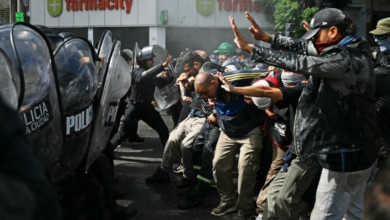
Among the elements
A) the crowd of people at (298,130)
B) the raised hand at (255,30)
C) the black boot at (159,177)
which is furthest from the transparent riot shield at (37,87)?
the black boot at (159,177)

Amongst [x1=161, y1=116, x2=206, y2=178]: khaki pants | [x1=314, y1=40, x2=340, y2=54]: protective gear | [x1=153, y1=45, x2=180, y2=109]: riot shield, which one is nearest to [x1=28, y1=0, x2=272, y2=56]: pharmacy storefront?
[x1=153, y1=45, x2=180, y2=109]: riot shield

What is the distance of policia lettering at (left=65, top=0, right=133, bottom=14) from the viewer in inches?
928

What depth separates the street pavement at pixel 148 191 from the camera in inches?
232

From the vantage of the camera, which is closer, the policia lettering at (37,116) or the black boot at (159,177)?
the policia lettering at (37,116)

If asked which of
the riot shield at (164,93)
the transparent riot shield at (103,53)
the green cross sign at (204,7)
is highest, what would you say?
the green cross sign at (204,7)

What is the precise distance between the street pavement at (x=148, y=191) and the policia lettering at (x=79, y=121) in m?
1.90

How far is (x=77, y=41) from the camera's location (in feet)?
13.3

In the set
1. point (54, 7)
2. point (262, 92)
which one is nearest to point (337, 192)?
point (262, 92)

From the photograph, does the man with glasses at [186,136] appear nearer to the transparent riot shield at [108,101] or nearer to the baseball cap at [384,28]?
the transparent riot shield at [108,101]

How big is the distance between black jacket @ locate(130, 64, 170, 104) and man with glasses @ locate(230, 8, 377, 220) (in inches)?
160

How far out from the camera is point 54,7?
25.6 m

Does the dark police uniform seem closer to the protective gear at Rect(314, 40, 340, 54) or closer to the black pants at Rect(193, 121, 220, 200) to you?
the black pants at Rect(193, 121, 220, 200)

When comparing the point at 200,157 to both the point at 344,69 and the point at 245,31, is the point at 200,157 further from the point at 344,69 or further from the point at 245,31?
the point at 245,31

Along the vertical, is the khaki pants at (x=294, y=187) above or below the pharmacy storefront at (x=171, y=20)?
below
